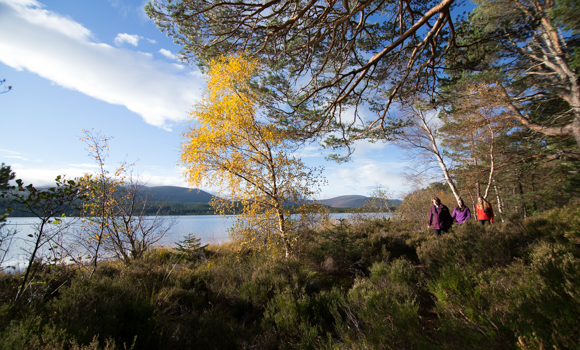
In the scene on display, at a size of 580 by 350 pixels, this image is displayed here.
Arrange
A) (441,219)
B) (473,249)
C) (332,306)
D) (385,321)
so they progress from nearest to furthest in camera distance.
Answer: (385,321), (332,306), (473,249), (441,219)

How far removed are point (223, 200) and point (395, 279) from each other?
427cm

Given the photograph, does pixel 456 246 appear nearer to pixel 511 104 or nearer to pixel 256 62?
pixel 256 62

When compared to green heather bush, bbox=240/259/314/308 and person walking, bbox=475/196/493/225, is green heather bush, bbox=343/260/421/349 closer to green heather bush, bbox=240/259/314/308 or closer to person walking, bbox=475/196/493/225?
green heather bush, bbox=240/259/314/308

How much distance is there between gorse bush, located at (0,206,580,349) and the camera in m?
1.68

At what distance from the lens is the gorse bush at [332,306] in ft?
5.50

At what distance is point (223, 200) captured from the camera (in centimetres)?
568

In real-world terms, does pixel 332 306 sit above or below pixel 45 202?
below

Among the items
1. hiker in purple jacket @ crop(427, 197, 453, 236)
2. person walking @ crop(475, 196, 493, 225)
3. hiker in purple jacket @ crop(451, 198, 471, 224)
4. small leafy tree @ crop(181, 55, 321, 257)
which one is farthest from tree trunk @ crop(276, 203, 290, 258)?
person walking @ crop(475, 196, 493, 225)

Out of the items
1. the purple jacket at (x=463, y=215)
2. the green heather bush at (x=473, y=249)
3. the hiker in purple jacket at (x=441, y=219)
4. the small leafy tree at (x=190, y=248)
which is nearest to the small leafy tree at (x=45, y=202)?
the small leafy tree at (x=190, y=248)

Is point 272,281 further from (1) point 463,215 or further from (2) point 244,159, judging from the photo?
(1) point 463,215

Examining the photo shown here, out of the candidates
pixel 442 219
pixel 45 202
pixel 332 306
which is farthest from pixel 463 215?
pixel 45 202

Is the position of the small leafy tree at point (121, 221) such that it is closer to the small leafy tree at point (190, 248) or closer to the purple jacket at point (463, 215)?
the small leafy tree at point (190, 248)

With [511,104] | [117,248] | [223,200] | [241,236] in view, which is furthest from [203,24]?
[511,104]

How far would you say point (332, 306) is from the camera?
3408 millimetres
